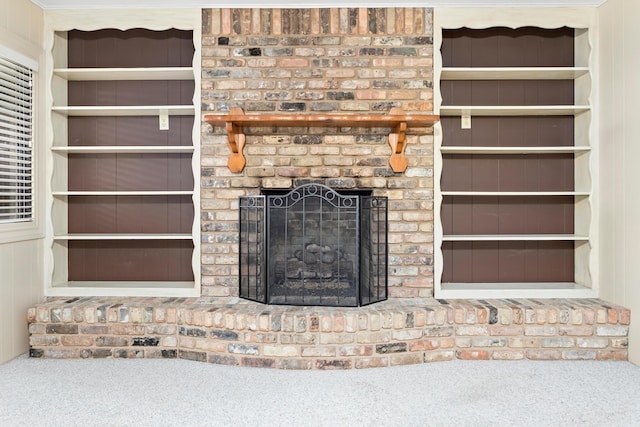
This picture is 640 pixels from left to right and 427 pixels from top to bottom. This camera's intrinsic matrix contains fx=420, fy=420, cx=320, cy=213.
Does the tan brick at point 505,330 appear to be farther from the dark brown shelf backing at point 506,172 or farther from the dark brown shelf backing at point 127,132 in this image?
the dark brown shelf backing at point 127,132

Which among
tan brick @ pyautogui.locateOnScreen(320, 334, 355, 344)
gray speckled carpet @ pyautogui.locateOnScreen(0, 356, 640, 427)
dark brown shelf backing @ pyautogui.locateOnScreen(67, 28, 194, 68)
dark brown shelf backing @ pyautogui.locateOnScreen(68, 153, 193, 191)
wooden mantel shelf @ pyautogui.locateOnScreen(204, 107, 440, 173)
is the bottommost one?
gray speckled carpet @ pyautogui.locateOnScreen(0, 356, 640, 427)

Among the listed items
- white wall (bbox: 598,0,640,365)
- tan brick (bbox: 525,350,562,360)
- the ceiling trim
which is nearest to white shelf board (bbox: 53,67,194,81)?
the ceiling trim

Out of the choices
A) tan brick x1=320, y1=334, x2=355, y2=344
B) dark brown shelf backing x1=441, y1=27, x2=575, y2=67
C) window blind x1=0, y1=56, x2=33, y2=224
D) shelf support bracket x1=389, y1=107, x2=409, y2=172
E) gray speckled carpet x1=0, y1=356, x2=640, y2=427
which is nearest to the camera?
gray speckled carpet x1=0, y1=356, x2=640, y2=427

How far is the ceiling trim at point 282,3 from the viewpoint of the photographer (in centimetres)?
281

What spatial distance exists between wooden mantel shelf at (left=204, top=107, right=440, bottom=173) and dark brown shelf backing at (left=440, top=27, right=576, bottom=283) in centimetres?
48

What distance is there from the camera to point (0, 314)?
250 centimetres

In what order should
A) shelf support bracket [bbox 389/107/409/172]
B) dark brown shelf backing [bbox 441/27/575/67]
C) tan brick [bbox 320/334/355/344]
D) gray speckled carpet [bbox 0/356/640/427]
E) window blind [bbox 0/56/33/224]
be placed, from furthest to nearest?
dark brown shelf backing [bbox 441/27/575/67] < shelf support bracket [bbox 389/107/409/172] < window blind [bbox 0/56/33/224] < tan brick [bbox 320/334/355/344] < gray speckled carpet [bbox 0/356/640/427]

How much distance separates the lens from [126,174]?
314 cm

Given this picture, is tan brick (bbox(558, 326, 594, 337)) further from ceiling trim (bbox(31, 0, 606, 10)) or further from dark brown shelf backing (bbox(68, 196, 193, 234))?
dark brown shelf backing (bbox(68, 196, 193, 234))

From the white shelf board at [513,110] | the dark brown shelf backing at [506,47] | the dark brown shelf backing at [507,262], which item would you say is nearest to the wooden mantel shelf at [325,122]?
the white shelf board at [513,110]

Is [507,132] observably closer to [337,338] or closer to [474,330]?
[474,330]

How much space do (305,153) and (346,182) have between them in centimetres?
34

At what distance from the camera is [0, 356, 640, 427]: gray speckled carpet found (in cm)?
188

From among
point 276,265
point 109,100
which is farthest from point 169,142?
point 276,265
